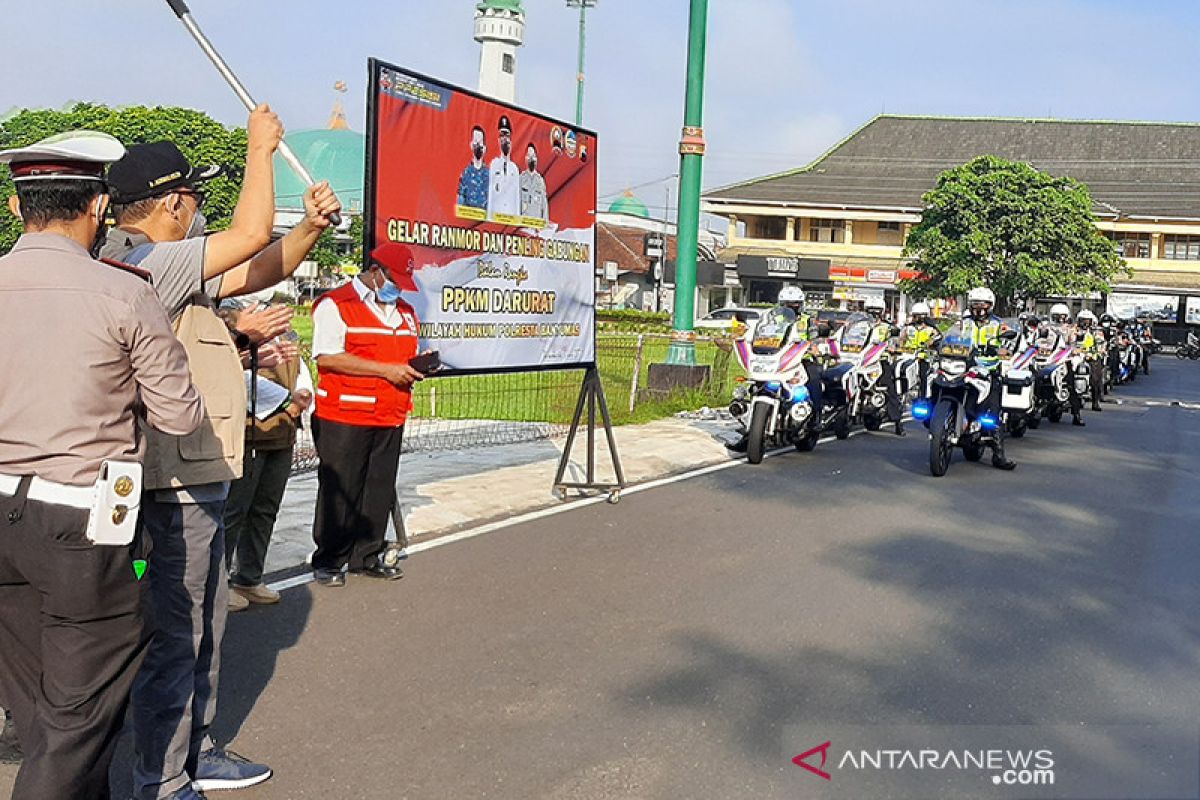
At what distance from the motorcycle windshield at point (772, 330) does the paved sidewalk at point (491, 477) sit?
115cm

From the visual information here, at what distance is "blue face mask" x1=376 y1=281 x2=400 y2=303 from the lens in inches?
257

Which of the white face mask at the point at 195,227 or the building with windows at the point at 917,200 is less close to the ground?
the building with windows at the point at 917,200

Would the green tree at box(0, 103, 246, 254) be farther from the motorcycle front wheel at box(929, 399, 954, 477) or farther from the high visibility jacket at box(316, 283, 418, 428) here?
the high visibility jacket at box(316, 283, 418, 428)

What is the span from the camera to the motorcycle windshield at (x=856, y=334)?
14.8m

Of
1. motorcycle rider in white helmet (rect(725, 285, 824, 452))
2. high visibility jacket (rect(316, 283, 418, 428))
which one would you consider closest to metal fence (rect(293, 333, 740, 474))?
motorcycle rider in white helmet (rect(725, 285, 824, 452))

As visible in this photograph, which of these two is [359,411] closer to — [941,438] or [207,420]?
[207,420]

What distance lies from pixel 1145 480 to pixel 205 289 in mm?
10042

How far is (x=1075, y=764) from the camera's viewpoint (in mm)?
4320

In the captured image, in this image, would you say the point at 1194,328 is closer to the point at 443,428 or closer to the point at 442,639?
the point at 443,428

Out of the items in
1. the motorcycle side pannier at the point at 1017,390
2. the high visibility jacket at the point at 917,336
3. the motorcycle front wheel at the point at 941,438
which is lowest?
the motorcycle front wheel at the point at 941,438

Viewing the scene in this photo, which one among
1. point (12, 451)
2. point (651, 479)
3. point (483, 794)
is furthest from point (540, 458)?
point (12, 451)

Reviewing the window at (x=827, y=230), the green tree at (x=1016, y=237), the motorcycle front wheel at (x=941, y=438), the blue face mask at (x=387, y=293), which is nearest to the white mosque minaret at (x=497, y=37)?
the window at (x=827, y=230)

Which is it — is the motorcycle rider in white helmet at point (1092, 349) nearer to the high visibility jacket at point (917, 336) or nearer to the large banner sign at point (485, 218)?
the high visibility jacket at point (917, 336)

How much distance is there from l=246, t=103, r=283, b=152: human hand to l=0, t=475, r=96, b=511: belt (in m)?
1.14
